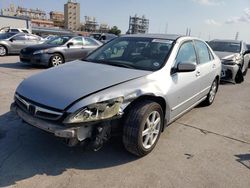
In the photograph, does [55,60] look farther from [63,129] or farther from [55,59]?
[63,129]

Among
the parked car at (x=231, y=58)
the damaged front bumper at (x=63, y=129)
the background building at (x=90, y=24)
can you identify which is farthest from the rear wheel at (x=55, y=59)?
the background building at (x=90, y=24)

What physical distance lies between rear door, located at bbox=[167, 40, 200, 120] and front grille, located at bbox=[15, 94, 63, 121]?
1602 millimetres

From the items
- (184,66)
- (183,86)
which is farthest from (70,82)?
(183,86)

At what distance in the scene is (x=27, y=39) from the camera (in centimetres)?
1405

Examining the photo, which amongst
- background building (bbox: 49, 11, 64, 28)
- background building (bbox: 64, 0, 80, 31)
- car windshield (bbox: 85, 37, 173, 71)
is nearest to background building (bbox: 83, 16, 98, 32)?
background building (bbox: 64, 0, 80, 31)

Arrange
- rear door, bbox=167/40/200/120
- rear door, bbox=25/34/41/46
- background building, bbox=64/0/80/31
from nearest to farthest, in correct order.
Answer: rear door, bbox=167/40/200/120, rear door, bbox=25/34/41/46, background building, bbox=64/0/80/31

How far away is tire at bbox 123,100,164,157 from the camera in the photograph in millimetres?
2916

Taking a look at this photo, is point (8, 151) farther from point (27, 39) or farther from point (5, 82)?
point (27, 39)

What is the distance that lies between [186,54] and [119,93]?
183 cm

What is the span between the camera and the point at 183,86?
3852mm

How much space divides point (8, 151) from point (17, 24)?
35.4 meters

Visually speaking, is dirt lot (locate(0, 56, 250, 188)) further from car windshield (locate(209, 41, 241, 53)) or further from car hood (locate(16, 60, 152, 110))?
car windshield (locate(209, 41, 241, 53))

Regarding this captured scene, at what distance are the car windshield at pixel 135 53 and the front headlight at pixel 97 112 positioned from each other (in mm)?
964

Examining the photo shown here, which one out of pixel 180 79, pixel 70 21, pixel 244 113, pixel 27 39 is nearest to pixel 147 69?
pixel 180 79
